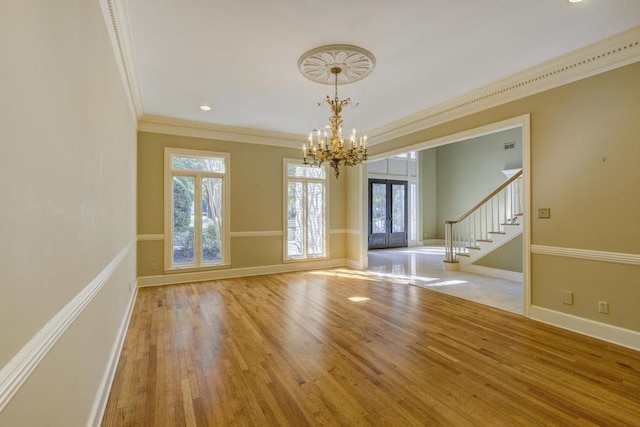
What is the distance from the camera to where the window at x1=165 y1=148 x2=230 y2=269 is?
223 inches

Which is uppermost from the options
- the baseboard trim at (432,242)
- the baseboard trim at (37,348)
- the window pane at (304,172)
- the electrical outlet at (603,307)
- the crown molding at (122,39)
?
the crown molding at (122,39)

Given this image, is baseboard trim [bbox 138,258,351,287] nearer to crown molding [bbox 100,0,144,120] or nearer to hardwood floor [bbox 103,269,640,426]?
hardwood floor [bbox 103,269,640,426]

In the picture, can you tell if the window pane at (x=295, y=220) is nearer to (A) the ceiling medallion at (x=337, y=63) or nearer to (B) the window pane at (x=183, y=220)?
(B) the window pane at (x=183, y=220)

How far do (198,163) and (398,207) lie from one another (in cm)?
738

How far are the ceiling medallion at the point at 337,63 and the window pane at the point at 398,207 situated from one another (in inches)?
300

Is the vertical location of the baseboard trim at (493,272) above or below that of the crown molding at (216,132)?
below

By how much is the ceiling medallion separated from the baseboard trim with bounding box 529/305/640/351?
140 inches

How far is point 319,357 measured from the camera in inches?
111

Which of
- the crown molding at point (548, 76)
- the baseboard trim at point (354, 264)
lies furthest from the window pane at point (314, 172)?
the crown molding at point (548, 76)

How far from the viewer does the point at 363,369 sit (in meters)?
2.60

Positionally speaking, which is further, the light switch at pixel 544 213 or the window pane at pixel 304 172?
the window pane at pixel 304 172

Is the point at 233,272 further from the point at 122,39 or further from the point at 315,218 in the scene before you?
the point at 122,39

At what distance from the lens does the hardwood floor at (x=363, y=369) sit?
2.04 metres

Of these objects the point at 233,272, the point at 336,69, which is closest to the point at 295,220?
the point at 233,272
